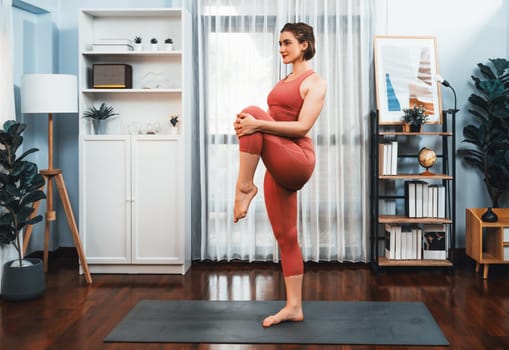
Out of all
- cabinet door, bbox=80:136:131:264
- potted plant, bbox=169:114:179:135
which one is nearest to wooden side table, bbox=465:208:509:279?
potted plant, bbox=169:114:179:135

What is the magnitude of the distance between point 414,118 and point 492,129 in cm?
76

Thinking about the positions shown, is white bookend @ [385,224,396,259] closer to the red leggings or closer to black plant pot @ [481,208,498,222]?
black plant pot @ [481,208,498,222]

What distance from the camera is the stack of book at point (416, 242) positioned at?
462cm

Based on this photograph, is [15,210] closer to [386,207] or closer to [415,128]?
[386,207]

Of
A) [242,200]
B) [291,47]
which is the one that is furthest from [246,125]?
[291,47]

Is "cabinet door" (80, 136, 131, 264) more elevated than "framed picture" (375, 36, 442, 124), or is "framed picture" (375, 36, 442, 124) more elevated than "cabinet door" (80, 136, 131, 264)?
"framed picture" (375, 36, 442, 124)

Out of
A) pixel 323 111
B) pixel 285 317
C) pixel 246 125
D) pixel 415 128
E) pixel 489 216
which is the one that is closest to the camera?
pixel 246 125

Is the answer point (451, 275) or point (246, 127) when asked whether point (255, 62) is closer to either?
point (246, 127)

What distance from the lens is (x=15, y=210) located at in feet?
12.5

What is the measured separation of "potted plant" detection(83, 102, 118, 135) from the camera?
4648 millimetres

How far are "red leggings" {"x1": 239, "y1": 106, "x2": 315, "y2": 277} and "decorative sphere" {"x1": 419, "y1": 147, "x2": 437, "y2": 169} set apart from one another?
1.74 m

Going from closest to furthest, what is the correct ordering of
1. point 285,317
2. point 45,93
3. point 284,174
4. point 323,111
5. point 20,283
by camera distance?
point 284,174 → point 285,317 → point 20,283 → point 45,93 → point 323,111

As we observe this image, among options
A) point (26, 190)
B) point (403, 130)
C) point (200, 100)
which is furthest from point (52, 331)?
point (403, 130)

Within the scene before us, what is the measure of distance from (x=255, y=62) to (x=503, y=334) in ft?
9.44
